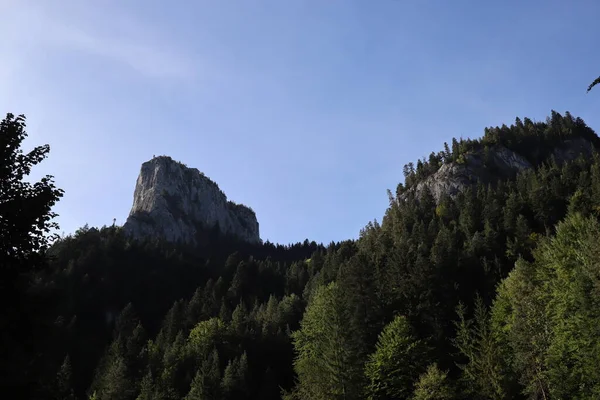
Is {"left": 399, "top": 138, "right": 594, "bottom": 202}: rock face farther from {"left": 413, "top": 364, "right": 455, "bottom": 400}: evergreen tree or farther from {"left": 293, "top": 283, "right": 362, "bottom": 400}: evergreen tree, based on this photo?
{"left": 413, "top": 364, "right": 455, "bottom": 400}: evergreen tree

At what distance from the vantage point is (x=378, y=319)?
2210 inches

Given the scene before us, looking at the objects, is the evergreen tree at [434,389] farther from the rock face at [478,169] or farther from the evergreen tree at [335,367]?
the rock face at [478,169]

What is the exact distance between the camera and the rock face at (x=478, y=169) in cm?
16416

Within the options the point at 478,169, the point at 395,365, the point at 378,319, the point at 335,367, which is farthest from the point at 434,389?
the point at 478,169

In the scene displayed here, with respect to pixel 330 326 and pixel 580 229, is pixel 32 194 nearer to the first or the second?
pixel 330 326

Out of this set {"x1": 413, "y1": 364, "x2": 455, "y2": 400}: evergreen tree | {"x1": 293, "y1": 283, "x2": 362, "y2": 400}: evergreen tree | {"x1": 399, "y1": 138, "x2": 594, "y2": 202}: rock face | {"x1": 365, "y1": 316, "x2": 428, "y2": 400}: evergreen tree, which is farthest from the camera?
{"x1": 399, "y1": 138, "x2": 594, "y2": 202}: rock face

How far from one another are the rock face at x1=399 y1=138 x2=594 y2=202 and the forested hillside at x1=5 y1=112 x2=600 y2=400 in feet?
102

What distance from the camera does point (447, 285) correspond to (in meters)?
64.6

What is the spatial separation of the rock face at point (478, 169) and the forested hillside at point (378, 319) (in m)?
31.2

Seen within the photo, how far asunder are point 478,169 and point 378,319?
434ft

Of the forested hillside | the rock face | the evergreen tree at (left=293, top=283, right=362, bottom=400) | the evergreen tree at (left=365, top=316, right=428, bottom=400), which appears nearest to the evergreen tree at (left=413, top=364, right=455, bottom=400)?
the forested hillside

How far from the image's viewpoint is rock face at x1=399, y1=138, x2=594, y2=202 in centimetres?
16416

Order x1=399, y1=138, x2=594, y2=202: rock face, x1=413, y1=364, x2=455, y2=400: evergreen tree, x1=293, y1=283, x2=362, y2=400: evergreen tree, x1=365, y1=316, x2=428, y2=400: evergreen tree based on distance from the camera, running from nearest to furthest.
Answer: x1=293, y1=283, x2=362, y2=400: evergreen tree < x1=413, y1=364, x2=455, y2=400: evergreen tree < x1=365, y1=316, x2=428, y2=400: evergreen tree < x1=399, y1=138, x2=594, y2=202: rock face

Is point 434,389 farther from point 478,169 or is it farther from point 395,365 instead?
point 478,169
